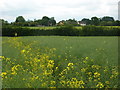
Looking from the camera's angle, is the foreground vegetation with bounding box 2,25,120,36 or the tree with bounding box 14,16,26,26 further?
the tree with bounding box 14,16,26,26

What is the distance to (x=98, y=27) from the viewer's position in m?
23.2

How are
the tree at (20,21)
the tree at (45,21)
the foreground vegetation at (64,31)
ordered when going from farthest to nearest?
the tree at (20,21)
the foreground vegetation at (64,31)
the tree at (45,21)

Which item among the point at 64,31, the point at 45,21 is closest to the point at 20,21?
the point at 45,21

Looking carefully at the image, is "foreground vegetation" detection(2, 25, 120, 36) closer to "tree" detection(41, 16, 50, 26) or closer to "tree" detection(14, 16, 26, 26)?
"tree" detection(41, 16, 50, 26)

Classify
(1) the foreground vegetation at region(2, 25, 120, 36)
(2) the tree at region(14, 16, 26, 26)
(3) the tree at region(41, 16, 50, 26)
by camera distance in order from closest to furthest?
(3) the tree at region(41, 16, 50, 26) → (1) the foreground vegetation at region(2, 25, 120, 36) → (2) the tree at region(14, 16, 26, 26)

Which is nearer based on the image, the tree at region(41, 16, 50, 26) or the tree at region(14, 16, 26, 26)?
the tree at region(41, 16, 50, 26)

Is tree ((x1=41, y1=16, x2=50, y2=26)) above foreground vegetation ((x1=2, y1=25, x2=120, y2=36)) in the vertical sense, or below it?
above

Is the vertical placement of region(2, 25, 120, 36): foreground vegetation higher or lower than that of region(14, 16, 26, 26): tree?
lower

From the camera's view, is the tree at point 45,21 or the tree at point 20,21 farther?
the tree at point 20,21

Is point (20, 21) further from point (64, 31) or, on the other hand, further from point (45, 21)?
point (64, 31)

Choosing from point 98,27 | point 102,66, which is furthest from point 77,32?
point 102,66

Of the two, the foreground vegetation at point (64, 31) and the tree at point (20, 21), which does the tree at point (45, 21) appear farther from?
the tree at point (20, 21)

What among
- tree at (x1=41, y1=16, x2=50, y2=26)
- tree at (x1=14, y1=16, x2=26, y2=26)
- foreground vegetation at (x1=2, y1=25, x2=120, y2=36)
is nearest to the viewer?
tree at (x1=41, y1=16, x2=50, y2=26)

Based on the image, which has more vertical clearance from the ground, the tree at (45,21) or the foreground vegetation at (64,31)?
the tree at (45,21)
